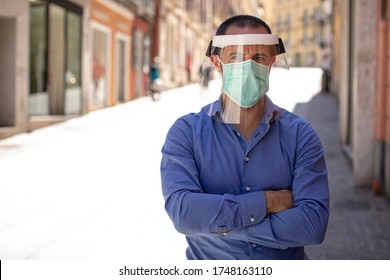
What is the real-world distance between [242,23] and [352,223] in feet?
11.7

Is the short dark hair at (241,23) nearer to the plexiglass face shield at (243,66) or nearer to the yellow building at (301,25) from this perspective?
the plexiglass face shield at (243,66)

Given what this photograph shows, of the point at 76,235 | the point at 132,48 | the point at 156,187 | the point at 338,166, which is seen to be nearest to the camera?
the point at 76,235

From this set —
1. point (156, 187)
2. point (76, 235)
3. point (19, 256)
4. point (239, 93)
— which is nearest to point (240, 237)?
point (239, 93)

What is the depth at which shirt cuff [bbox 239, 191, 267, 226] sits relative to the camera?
1.72 meters

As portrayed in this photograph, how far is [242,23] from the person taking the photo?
1742 mm

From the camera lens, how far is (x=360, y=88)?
6.50 m

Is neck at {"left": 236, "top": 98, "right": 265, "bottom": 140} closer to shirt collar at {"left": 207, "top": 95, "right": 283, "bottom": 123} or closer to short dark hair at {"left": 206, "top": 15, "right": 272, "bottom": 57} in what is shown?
shirt collar at {"left": 207, "top": 95, "right": 283, "bottom": 123}

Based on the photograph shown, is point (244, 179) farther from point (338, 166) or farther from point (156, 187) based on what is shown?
point (338, 166)

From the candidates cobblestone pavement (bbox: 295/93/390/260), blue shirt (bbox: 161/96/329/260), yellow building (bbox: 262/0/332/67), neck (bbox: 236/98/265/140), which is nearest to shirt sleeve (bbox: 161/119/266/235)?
blue shirt (bbox: 161/96/329/260)

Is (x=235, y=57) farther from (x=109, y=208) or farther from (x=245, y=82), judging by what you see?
(x=109, y=208)

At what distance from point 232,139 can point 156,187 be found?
141 inches

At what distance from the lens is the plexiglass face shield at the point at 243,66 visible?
5.64 feet

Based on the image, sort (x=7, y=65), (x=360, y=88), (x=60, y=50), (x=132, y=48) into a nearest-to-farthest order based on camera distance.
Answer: (x=360, y=88)
(x=7, y=65)
(x=60, y=50)
(x=132, y=48)

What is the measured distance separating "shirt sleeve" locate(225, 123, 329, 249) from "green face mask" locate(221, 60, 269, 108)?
0.62ft
